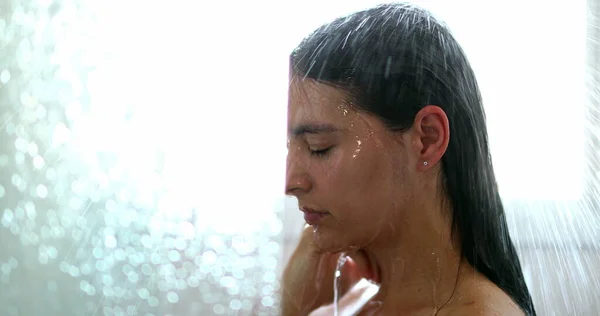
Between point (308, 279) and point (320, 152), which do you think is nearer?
point (320, 152)

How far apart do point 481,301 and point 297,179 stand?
0.45 ft

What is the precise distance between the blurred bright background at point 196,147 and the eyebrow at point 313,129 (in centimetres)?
8

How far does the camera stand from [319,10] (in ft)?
1.82

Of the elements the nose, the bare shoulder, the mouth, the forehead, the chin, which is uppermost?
the forehead

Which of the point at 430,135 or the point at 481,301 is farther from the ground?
the point at 430,135

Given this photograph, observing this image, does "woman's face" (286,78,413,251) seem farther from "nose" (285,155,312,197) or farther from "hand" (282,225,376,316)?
"hand" (282,225,376,316)

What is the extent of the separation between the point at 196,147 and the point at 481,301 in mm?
320

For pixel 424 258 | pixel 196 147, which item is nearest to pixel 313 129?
pixel 424 258

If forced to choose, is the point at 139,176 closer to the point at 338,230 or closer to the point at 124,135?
the point at 124,135

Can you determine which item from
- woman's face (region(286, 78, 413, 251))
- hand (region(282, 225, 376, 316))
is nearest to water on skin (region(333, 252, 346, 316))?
hand (region(282, 225, 376, 316))

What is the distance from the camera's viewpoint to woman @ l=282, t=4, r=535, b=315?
0.45 meters

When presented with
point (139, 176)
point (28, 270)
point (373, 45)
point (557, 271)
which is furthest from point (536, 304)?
point (28, 270)

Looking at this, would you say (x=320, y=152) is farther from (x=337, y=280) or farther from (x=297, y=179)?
(x=337, y=280)

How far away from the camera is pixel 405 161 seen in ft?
1.52
